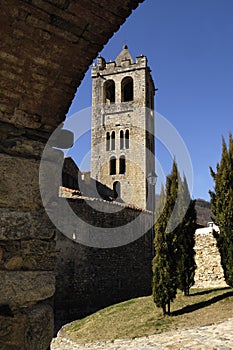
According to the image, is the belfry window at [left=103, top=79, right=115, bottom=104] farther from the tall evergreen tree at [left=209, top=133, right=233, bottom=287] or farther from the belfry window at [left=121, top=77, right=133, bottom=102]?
the tall evergreen tree at [left=209, top=133, right=233, bottom=287]

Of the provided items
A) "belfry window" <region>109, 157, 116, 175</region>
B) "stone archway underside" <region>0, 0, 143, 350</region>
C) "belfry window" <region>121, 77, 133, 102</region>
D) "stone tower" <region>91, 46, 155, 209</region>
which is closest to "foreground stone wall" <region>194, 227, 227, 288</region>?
"stone archway underside" <region>0, 0, 143, 350</region>

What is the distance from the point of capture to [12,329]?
8.17ft

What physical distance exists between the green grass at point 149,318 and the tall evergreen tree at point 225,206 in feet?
3.54

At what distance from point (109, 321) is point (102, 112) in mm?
23760

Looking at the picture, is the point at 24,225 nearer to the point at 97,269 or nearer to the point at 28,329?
the point at 28,329

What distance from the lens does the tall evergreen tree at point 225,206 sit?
38.7 ft

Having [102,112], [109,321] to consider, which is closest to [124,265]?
[109,321]

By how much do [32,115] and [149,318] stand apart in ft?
30.4

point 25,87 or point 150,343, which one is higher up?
point 25,87

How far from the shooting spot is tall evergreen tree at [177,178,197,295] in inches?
487

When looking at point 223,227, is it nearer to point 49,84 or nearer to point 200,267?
point 200,267

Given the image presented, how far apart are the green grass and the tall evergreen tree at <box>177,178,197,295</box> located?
55cm

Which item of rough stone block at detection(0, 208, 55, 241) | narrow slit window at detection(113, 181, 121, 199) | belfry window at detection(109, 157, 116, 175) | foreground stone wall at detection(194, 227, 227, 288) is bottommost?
foreground stone wall at detection(194, 227, 227, 288)

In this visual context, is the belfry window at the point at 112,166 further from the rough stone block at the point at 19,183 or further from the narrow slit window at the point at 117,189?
the rough stone block at the point at 19,183
